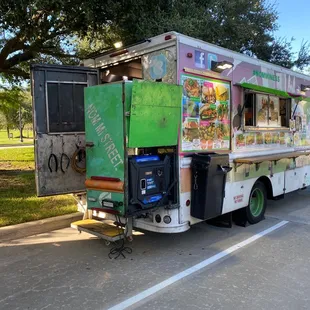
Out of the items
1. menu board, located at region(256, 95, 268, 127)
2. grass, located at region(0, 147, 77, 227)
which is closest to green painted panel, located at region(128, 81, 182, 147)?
menu board, located at region(256, 95, 268, 127)

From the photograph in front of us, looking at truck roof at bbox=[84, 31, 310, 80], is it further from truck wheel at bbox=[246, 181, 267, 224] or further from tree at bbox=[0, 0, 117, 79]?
truck wheel at bbox=[246, 181, 267, 224]

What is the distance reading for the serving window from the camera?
5.87m

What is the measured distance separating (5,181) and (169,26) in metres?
6.47

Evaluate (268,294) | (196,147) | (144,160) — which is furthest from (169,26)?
(268,294)

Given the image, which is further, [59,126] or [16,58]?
[16,58]

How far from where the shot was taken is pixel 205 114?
4895 mm

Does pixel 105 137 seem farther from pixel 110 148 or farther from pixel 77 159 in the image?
pixel 77 159

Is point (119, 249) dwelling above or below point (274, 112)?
below

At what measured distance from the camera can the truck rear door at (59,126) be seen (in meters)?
5.08

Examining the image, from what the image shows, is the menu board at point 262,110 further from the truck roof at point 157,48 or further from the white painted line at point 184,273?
the white painted line at point 184,273

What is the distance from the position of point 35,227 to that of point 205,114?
339 centimetres

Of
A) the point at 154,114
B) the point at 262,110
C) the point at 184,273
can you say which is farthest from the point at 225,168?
the point at 262,110

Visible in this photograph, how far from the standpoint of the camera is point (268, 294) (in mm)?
3557

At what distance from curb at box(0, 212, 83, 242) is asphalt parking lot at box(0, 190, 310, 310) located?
0.15m
